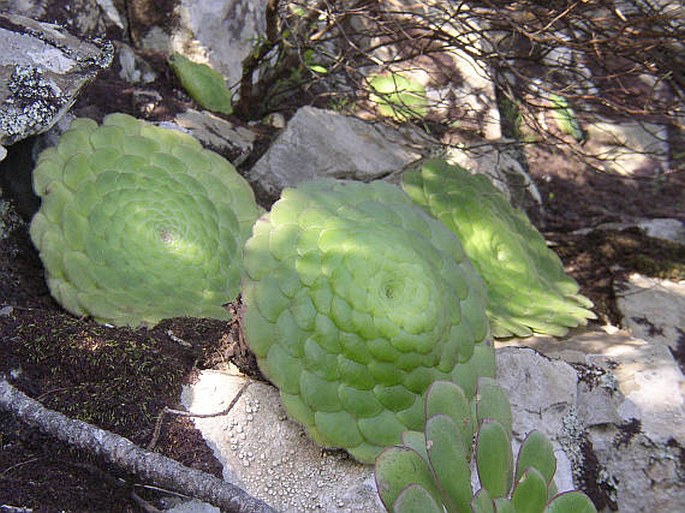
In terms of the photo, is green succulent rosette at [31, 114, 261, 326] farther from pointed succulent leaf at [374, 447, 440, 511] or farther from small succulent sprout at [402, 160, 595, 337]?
pointed succulent leaf at [374, 447, 440, 511]

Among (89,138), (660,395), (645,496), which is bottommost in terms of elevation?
(645,496)

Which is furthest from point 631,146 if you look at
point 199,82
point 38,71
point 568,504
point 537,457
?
point 568,504

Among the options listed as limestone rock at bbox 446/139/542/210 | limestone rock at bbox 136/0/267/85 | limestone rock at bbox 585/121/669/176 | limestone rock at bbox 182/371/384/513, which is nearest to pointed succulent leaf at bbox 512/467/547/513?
limestone rock at bbox 182/371/384/513

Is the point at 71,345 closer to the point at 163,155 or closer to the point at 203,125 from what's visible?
the point at 163,155

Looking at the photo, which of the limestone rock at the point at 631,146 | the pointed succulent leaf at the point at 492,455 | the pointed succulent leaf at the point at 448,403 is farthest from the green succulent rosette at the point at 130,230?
the limestone rock at the point at 631,146

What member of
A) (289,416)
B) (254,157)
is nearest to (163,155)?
(254,157)

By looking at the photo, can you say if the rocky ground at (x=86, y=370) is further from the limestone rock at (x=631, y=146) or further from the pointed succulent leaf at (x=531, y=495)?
the limestone rock at (x=631, y=146)

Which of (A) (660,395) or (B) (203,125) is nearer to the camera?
(A) (660,395)
